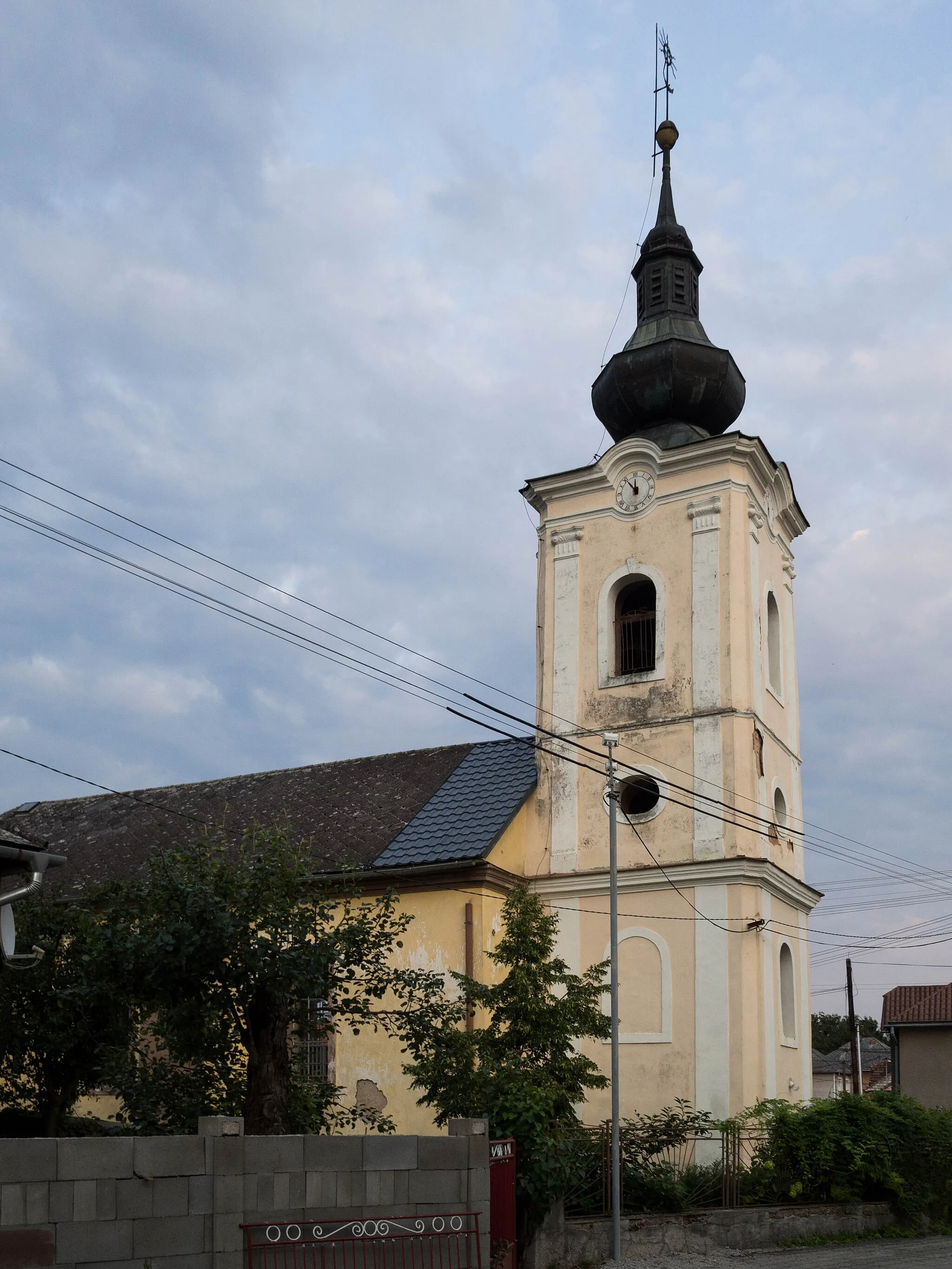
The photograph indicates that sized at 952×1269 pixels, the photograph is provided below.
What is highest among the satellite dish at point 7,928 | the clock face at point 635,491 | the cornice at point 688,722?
the clock face at point 635,491

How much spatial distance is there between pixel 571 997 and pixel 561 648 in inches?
377

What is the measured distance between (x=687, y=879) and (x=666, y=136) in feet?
55.6

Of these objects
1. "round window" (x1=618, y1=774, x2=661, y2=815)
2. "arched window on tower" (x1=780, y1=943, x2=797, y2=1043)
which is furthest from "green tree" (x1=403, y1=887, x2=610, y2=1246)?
"arched window on tower" (x1=780, y1=943, x2=797, y2=1043)

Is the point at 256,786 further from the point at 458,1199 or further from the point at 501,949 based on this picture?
the point at 458,1199

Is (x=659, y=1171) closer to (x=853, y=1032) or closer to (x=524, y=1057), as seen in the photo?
(x=524, y=1057)

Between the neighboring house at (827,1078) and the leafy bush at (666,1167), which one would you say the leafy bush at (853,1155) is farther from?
the neighboring house at (827,1078)

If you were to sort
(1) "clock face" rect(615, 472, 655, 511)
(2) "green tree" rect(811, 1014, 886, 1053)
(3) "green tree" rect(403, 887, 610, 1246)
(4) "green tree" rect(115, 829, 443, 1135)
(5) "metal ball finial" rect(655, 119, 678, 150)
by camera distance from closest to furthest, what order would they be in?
(4) "green tree" rect(115, 829, 443, 1135) → (3) "green tree" rect(403, 887, 610, 1246) → (1) "clock face" rect(615, 472, 655, 511) → (5) "metal ball finial" rect(655, 119, 678, 150) → (2) "green tree" rect(811, 1014, 886, 1053)

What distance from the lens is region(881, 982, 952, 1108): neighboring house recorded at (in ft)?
117

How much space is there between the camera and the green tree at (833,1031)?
340 ft

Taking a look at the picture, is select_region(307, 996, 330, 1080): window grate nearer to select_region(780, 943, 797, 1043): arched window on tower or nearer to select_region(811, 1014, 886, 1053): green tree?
select_region(780, 943, 797, 1043): arched window on tower

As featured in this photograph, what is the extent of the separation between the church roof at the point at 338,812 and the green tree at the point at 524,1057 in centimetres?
555

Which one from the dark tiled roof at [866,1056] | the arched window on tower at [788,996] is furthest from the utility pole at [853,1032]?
the dark tiled roof at [866,1056]

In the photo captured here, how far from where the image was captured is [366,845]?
24.5 meters

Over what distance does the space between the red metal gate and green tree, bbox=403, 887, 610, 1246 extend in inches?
19.1
